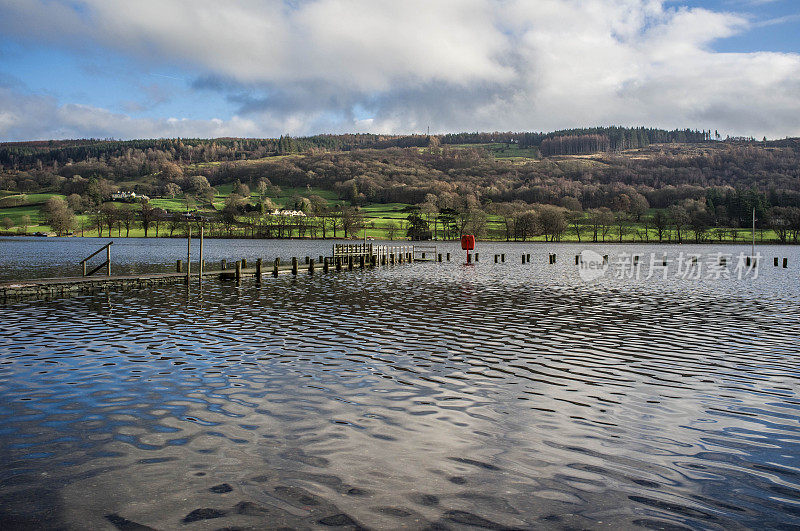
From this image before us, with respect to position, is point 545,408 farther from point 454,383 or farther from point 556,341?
point 556,341

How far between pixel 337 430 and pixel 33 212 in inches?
6539

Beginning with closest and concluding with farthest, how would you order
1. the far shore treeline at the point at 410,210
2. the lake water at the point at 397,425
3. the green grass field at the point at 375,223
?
the lake water at the point at 397,425
the green grass field at the point at 375,223
the far shore treeline at the point at 410,210

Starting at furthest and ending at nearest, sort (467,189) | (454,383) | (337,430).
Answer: (467,189), (454,383), (337,430)

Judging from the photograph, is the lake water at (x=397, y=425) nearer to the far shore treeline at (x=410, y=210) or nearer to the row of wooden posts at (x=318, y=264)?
the row of wooden posts at (x=318, y=264)

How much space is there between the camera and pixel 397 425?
8.91 metres

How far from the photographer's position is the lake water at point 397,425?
619 centimetres

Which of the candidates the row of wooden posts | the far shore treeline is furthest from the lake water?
the far shore treeline

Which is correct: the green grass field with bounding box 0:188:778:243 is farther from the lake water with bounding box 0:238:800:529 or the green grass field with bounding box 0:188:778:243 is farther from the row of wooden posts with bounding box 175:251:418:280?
the lake water with bounding box 0:238:800:529

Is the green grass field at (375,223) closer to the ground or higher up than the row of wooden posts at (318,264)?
higher up

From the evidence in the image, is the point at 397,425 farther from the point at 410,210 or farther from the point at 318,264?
the point at 410,210

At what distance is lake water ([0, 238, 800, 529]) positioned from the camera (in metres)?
6.19

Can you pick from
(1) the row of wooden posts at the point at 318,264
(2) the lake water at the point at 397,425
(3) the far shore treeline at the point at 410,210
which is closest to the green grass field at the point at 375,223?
(3) the far shore treeline at the point at 410,210

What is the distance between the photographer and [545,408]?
9828mm

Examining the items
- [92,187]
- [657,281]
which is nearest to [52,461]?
[657,281]
